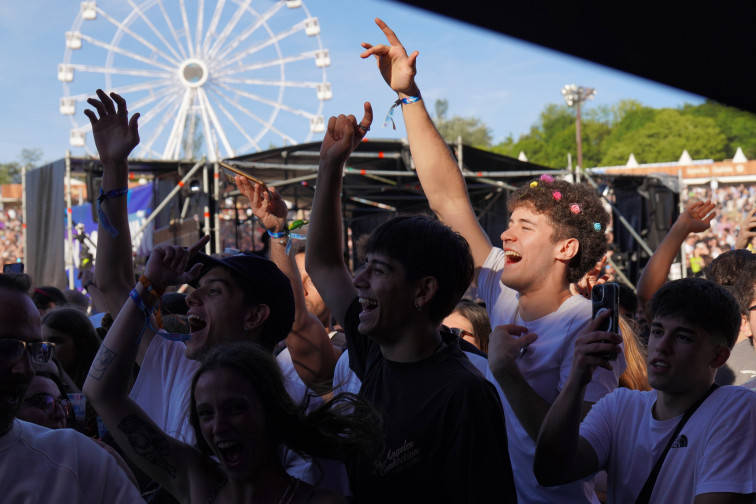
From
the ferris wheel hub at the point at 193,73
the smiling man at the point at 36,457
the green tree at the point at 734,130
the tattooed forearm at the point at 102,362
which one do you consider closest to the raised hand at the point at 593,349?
the smiling man at the point at 36,457

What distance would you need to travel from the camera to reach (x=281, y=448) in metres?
1.96

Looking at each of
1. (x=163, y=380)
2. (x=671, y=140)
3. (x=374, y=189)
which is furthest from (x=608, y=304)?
(x=671, y=140)

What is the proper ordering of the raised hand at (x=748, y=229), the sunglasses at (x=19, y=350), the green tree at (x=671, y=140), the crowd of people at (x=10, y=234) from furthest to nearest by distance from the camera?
the green tree at (x=671, y=140), the crowd of people at (x=10, y=234), the raised hand at (x=748, y=229), the sunglasses at (x=19, y=350)

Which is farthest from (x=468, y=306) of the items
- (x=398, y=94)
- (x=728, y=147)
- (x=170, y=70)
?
(x=728, y=147)

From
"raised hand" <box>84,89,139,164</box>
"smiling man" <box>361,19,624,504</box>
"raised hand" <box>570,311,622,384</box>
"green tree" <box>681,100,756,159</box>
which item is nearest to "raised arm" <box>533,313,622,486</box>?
"raised hand" <box>570,311,622,384</box>

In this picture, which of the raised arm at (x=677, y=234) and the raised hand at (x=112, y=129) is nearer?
the raised hand at (x=112, y=129)

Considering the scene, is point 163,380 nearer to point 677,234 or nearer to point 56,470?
point 56,470

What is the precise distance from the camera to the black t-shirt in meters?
1.80

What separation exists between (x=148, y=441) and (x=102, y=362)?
24cm

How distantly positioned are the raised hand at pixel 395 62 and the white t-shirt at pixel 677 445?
1.22 metres

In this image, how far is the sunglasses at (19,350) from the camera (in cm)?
175

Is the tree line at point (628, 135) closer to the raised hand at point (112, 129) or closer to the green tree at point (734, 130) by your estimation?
the green tree at point (734, 130)

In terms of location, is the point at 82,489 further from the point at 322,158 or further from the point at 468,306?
the point at 468,306

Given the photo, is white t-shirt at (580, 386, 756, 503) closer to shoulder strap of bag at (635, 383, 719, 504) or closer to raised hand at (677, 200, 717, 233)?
shoulder strap of bag at (635, 383, 719, 504)
